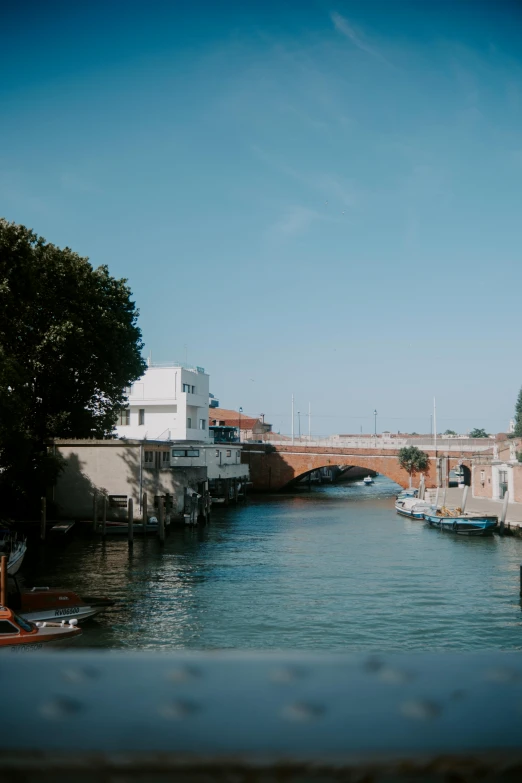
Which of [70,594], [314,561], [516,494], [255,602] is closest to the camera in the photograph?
[70,594]

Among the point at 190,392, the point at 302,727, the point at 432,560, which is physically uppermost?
the point at 190,392

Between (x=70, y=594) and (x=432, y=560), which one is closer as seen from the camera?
(x=70, y=594)

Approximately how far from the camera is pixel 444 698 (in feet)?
3.85

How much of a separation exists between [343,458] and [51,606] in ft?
169

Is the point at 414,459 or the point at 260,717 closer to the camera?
the point at 260,717

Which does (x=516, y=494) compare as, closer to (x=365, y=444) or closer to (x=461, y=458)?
(x=461, y=458)

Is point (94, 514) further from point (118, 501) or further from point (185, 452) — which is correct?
point (185, 452)

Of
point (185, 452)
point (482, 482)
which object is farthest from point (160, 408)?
point (482, 482)

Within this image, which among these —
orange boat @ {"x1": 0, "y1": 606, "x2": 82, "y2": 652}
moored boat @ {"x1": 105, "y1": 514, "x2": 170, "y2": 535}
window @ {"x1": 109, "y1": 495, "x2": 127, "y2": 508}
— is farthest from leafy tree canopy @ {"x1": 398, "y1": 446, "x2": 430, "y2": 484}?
orange boat @ {"x1": 0, "y1": 606, "x2": 82, "y2": 652}

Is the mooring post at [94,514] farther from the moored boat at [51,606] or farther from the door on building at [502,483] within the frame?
the door on building at [502,483]

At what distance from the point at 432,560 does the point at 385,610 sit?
400 inches

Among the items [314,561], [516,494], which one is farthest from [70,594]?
[516,494]

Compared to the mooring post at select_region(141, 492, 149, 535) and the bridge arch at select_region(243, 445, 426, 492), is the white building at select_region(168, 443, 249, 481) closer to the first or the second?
the bridge arch at select_region(243, 445, 426, 492)

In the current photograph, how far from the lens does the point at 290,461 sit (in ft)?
231
